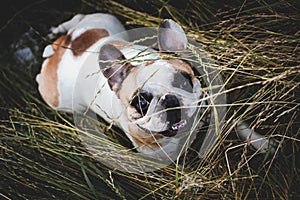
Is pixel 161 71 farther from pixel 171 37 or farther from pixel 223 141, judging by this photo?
pixel 223 141

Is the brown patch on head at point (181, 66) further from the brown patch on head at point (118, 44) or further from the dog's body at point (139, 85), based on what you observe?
the brown patch on head at point (118, 44)

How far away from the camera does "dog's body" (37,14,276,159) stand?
61.2 inches

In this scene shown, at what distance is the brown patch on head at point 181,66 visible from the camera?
63.3 inches

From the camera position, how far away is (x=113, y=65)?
1.55m

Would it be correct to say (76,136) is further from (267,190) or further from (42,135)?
(267,190)

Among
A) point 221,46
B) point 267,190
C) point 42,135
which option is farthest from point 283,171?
point 42,135

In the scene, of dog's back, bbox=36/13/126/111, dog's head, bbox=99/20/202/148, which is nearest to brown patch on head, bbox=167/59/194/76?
dog's head, bbox=99/20/202/148

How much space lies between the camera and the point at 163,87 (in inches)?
61.6

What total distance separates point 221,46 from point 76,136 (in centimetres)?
55

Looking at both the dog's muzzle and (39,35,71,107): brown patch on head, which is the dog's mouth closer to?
the dog's muzzle

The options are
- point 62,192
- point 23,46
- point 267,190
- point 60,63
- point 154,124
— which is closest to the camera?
point 154,124

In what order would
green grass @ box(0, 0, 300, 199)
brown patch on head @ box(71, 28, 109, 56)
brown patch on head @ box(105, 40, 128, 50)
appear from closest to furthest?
green grass @ box(0, 0, 300, 199)
brown patch on head @ box(105, 40, 128, 50)
brown patch on head @ box(71, 28, 109, 56)

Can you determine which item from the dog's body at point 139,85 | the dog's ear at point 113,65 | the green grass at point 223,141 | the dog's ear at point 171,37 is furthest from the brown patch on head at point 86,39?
the dog's ear at point 171,37

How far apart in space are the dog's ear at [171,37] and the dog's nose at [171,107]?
0.47 ft
